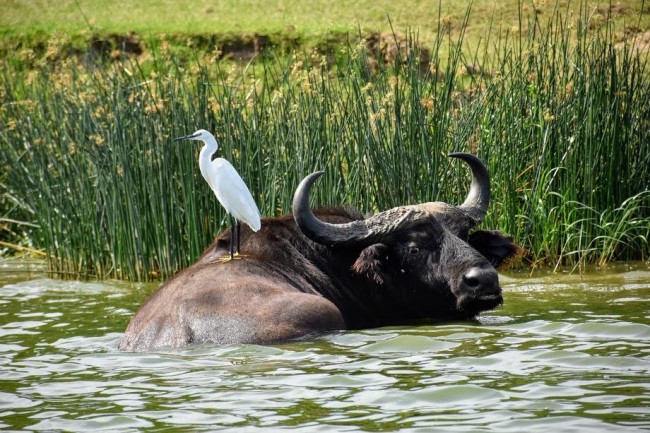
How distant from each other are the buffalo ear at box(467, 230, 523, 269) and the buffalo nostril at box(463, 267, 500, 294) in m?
0.81

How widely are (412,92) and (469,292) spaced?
274 centimetres

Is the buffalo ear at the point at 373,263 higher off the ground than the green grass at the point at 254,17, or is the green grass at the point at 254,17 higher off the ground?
the green grass at the point at 254,17

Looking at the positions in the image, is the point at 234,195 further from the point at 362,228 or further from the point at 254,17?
the point at 254,17

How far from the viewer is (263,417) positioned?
5742mm

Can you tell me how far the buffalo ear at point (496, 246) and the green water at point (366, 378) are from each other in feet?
1.34

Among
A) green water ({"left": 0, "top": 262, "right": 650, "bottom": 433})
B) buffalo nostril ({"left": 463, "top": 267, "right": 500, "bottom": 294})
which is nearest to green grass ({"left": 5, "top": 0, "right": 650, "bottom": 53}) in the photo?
buffalo nostril ({"left": 463, "top": 267, "right": 500, "bottom": 294})

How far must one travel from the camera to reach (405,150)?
1064 cm

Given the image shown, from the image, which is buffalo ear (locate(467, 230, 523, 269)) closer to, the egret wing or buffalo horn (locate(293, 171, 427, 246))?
buffalo horn (locate(293, 171, 427, 246))

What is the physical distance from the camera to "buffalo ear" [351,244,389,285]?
857 cm

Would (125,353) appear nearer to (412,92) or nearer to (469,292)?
(469,292)

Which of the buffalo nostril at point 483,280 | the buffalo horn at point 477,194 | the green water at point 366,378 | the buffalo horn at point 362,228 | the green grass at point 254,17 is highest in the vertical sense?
the green grass at point 254,17

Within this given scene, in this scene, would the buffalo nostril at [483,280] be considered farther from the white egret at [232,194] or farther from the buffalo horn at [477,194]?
the white egret at [232,194]

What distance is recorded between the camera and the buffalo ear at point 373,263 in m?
8.57

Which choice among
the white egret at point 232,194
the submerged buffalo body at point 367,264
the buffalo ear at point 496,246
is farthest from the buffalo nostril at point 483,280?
the white egret at point 232,194
